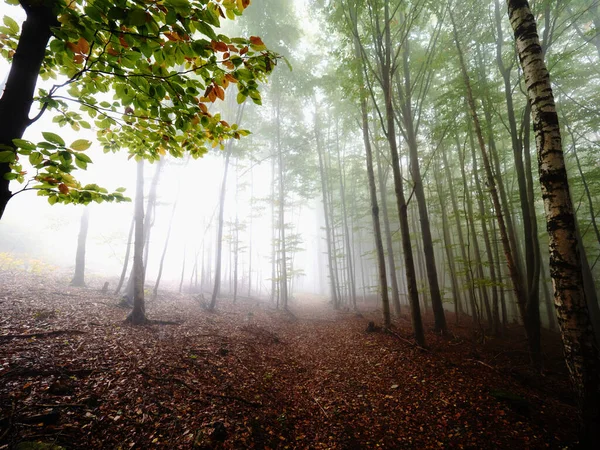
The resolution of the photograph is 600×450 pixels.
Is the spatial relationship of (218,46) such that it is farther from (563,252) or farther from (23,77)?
(563,252)

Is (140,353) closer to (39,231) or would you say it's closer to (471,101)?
(471,101)

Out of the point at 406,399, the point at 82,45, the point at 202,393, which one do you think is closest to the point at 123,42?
the point at 82,45

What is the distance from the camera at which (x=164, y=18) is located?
57.3 inches

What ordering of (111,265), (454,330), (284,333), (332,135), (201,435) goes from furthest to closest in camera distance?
(111,265)
(332,135)
(284,333)
(454,330)
(201,435)

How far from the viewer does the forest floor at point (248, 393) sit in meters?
3.03

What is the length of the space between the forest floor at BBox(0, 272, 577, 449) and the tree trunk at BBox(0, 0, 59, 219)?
10.3 ft

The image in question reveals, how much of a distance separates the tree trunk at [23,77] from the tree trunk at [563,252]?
15.9 feet

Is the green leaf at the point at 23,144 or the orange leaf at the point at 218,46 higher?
the orange leaf at the point at 218,46

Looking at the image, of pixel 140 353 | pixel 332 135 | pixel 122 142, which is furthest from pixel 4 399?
pixel 332 135

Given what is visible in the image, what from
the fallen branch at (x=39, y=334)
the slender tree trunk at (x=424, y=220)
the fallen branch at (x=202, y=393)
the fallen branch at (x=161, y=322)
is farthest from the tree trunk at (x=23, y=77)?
the slender tree trunk at (x=424, y=220)

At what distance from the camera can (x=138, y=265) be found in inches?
307

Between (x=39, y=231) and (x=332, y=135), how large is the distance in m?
35.7

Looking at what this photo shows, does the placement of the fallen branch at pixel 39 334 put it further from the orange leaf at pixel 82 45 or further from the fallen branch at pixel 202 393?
the orange leaf at pixel 82 45

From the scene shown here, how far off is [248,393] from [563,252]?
5207 millimetres
